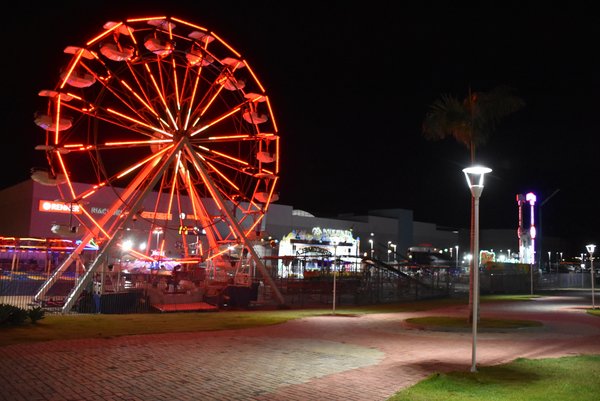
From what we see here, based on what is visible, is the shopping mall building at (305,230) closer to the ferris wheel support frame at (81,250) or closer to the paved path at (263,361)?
the ferris wheel support frame at (81,250)

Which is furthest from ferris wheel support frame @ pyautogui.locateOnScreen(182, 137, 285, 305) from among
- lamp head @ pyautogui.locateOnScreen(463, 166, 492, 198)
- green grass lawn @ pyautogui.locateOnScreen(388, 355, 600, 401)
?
green grass lawn @ pyautogui.locateOnScreen(388, 355, 600, 401)

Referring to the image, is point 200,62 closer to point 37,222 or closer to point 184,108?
point 184,108

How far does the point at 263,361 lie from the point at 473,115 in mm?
13915

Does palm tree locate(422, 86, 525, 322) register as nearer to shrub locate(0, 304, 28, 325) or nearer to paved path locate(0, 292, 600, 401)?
paved path locate(0, 292, 600, 401)

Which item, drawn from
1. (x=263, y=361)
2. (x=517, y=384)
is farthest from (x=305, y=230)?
(x=517, y=384)

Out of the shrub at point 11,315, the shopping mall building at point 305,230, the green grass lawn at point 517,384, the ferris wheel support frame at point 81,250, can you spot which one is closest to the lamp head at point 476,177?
the green grass lawn at point 517,384

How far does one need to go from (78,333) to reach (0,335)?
2.10 meters

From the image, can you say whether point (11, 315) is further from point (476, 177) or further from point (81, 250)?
point (476, 177)

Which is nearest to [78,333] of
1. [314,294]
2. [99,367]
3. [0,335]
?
[0,335]

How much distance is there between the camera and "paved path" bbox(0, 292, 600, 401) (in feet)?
30.8

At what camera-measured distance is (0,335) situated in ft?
49.4

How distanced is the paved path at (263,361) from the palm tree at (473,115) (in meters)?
5.80

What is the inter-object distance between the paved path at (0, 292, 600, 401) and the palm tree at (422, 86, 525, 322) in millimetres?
5804

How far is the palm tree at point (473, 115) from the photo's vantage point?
21734 millimetres
